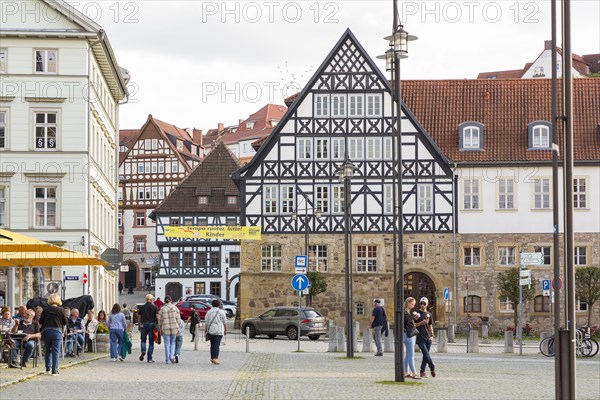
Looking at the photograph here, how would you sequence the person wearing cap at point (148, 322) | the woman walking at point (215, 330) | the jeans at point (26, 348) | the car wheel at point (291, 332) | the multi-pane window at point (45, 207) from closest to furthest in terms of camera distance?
the jeans at point (26, 348), the woman walking at point (215, 330), the person wearing cap at point (148, 322), the car wheel at point (291, 332), the multi-pane window at point (45, 207)

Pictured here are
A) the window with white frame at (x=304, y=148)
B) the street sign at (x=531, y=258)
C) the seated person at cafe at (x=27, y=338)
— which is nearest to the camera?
the seated person at cafe at (x=27, y=338)

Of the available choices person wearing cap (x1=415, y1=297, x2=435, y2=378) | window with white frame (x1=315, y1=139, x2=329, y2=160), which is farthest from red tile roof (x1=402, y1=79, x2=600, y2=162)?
person wearing cap (x1=415, y1=297, x2=435, y2=378)

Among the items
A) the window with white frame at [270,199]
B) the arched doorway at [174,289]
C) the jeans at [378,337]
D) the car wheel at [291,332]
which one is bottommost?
the car wheel at [291,332]

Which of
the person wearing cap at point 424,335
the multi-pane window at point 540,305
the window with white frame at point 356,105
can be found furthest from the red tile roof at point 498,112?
the person wearing cap at point 424,335

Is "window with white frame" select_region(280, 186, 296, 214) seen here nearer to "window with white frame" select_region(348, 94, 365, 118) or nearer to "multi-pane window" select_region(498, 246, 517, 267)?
"window with white frame" select_region(348, 94, 365, 118)

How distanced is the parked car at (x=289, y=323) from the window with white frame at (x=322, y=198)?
10292mm

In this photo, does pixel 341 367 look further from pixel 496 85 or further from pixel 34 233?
pixel 496 85

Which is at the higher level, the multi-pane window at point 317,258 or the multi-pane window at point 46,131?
the multi-pane window at point 46,131

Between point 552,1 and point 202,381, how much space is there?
419 inches

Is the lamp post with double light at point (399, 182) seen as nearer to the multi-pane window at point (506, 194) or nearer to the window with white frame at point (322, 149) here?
the window with white frame at point (322, 149)

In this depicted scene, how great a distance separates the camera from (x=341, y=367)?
28469mm

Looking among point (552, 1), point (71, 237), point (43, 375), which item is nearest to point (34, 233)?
point (71, 237)

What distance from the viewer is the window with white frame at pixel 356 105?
61531 millimetres

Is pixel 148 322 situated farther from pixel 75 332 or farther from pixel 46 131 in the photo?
pixel 46 131
